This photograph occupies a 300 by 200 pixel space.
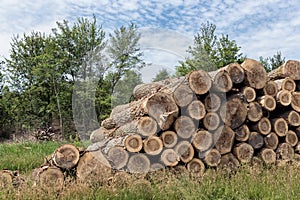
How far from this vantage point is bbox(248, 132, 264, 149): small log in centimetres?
471

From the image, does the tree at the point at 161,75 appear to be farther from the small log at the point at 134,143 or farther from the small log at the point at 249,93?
the small log at the point at 134,143

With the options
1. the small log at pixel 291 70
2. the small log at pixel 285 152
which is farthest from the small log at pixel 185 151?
the small log at pixel 291 70

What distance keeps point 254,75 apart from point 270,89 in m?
0.43

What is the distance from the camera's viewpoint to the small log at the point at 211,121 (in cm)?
440

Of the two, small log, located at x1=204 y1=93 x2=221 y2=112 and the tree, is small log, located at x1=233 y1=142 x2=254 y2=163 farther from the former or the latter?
the tree

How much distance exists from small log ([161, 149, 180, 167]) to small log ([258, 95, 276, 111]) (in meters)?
1.68

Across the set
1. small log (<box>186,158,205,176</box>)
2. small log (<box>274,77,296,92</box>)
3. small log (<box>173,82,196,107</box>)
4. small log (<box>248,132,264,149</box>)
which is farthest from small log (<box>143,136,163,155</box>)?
small log (<box>274,77,296,92</box>)

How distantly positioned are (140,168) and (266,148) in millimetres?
2095

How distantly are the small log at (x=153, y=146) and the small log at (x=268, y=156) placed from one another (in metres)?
1.71

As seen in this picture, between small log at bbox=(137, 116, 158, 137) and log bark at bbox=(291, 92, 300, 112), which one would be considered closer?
small log at bbox=(137, 116, 158, 137)

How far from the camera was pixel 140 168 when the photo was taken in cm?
420

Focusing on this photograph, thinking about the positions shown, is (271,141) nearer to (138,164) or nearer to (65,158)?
(138,164)

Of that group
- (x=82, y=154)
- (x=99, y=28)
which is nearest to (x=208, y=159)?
(x=82, y=154)

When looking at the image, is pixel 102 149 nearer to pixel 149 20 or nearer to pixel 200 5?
pixel 149 20
